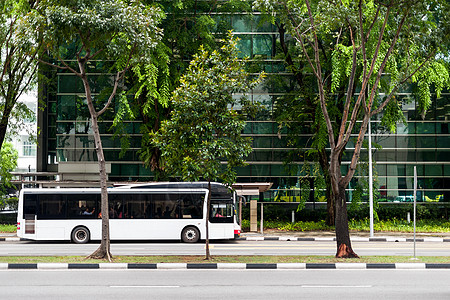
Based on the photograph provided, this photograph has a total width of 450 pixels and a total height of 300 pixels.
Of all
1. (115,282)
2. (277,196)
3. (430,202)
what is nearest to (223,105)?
(115,282)

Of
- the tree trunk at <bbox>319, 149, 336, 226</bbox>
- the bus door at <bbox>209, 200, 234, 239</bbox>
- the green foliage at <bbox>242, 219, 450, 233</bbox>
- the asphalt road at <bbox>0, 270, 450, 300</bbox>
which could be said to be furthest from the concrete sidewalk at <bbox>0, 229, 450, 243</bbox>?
the asphalt road at <bbox>0, 270, 450, 300</bbox>

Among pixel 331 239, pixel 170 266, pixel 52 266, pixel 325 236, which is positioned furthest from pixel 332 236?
pixel 52 266

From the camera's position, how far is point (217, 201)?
2752 centimetres

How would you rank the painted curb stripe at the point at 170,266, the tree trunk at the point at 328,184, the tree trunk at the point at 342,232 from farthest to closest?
the tree trunk at the point at 328,184, the tree trunk at the point at 342,232, the painted curb stripe at the point at 170,266

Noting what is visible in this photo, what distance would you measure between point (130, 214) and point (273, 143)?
43.9ft

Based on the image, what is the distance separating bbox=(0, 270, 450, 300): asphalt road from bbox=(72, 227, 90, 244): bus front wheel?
39.2ft

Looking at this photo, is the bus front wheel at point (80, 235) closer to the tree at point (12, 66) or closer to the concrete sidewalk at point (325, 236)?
the concrete sidewalk at point (325, 236)

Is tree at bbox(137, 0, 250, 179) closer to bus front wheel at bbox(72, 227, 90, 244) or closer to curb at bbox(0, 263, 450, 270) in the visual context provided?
bus front wheel at bbox(72, 227, 90, 244)

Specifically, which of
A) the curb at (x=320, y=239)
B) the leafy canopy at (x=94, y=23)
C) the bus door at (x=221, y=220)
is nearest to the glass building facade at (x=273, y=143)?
the curb at (x=320, y=239)

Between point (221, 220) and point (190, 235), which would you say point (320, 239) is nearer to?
point (221, 220)

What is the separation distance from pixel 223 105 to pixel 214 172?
6.79 ft

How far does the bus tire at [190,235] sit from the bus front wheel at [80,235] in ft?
14.8

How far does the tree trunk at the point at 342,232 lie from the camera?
18266 millimetres

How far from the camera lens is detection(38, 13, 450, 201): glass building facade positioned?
37.6m
